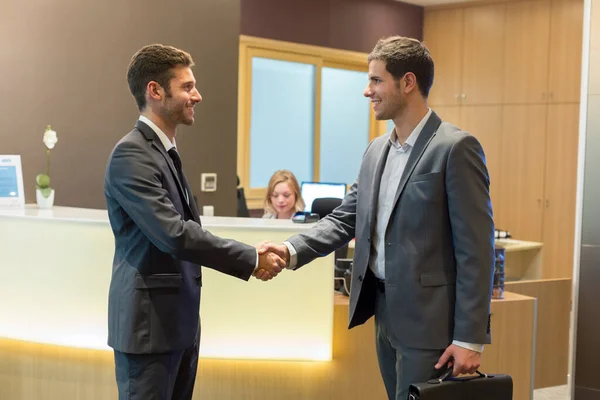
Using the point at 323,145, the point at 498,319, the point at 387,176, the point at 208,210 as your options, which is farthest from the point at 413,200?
the point at 323,145

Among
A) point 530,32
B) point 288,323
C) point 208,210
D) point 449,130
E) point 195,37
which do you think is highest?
point 530,32

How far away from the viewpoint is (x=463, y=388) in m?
2.18

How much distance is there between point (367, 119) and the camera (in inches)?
366

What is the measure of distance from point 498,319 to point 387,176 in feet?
5.71

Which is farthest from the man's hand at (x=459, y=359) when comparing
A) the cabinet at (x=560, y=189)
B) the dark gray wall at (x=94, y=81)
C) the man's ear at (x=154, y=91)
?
the cabinet at (x=560, y=189)

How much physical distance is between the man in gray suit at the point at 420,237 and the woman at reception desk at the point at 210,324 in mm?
731

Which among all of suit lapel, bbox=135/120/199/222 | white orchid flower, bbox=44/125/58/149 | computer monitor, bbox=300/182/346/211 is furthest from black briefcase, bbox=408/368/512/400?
computer monitor, bbox=300/182/346/211

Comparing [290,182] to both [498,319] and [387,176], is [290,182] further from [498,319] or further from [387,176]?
[387,176]

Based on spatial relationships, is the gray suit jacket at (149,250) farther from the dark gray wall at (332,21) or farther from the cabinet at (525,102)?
the cabinet at (525,102)

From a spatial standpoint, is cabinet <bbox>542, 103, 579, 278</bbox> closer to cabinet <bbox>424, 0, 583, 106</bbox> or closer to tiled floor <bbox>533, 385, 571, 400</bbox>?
cabinet <bbox>424, 0, 583, 106</bbox>

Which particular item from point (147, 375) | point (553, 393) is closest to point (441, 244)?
point (147, 375)

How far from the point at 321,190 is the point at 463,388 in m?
4.66

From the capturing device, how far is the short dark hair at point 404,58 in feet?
7.57

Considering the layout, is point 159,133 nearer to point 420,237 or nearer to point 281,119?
point 420,237
